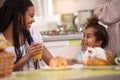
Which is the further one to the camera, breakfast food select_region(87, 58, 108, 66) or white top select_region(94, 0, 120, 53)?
white top select_region(94, 0, 120, 53)

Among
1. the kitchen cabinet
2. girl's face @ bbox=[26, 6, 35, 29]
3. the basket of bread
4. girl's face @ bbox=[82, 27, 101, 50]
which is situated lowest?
the kitchen cabinet

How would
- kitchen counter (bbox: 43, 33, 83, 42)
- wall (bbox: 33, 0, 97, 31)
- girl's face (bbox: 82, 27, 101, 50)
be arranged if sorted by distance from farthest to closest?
wall (bbox: 33, 0, 97, 31), kitchen counter (bbox: 43, 33, 83, 42), girl's face (bbox: 82, 27, 101, 50)

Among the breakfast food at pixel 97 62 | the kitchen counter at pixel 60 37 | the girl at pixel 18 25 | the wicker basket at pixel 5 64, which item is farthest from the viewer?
the kitchen counter at pixel 60 37

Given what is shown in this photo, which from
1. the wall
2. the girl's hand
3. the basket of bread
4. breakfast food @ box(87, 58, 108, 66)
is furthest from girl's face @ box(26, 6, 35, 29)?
the wall

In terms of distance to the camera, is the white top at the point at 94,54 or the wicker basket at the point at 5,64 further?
the white top at the point at 94,54

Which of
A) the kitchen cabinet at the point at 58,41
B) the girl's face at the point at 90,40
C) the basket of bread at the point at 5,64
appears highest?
the basket of bread at the point at 5,64

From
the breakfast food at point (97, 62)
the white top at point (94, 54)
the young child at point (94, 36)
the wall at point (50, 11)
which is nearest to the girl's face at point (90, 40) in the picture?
the young child at point (94, 36)

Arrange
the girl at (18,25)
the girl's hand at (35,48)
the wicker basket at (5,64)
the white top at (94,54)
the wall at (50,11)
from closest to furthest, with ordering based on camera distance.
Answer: the wicker basket at (5,64) → the white top at (94,54) → the girl's hand at (35,48) → the girl at (18,25) → the wall at (50,11)

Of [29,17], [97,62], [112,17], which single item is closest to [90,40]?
[112,17]

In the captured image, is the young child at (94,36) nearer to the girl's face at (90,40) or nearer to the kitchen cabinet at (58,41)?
the girl's face at (90,40)

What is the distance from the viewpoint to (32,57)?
2080 mm

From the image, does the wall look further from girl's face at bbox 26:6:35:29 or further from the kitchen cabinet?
girl's face at bbox 26:6:35:29

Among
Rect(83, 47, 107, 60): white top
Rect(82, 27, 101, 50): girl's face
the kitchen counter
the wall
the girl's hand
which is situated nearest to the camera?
Rect(83, 47, 107, 60): white top

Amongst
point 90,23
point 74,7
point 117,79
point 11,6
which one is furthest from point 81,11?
point 117,79
